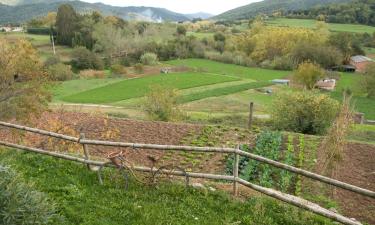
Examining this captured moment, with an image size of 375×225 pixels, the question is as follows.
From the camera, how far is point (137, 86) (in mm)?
56469

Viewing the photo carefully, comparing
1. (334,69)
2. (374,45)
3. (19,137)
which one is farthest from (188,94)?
(374,45)

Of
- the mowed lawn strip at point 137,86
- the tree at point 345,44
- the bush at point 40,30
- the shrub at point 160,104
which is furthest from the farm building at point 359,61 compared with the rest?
the bush at point 40,30

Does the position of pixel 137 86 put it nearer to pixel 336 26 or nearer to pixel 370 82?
pixel 370 82

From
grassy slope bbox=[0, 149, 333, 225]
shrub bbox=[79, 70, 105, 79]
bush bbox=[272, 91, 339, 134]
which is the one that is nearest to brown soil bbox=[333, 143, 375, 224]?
grassy slope bbox=[0, 149, 333, 225]

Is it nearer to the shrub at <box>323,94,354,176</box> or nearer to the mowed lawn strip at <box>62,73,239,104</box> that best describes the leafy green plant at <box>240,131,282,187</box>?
the shrub at <box>323,94,354,176</box>

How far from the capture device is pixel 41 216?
6133 mm

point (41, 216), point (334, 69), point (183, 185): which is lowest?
point (334, 69)

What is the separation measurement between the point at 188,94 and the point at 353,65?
45471 millimetres

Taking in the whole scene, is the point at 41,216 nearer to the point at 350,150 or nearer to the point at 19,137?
the point at 19,137

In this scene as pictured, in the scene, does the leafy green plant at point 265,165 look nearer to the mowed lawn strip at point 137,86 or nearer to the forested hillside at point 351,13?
the mowed lawn strip at point 137,86

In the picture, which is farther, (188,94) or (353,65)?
(353,65)

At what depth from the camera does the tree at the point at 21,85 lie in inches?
721

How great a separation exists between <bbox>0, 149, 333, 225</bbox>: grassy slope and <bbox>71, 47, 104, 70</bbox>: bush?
69659 millimetres

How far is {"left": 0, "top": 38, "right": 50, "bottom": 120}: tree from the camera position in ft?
60.1
